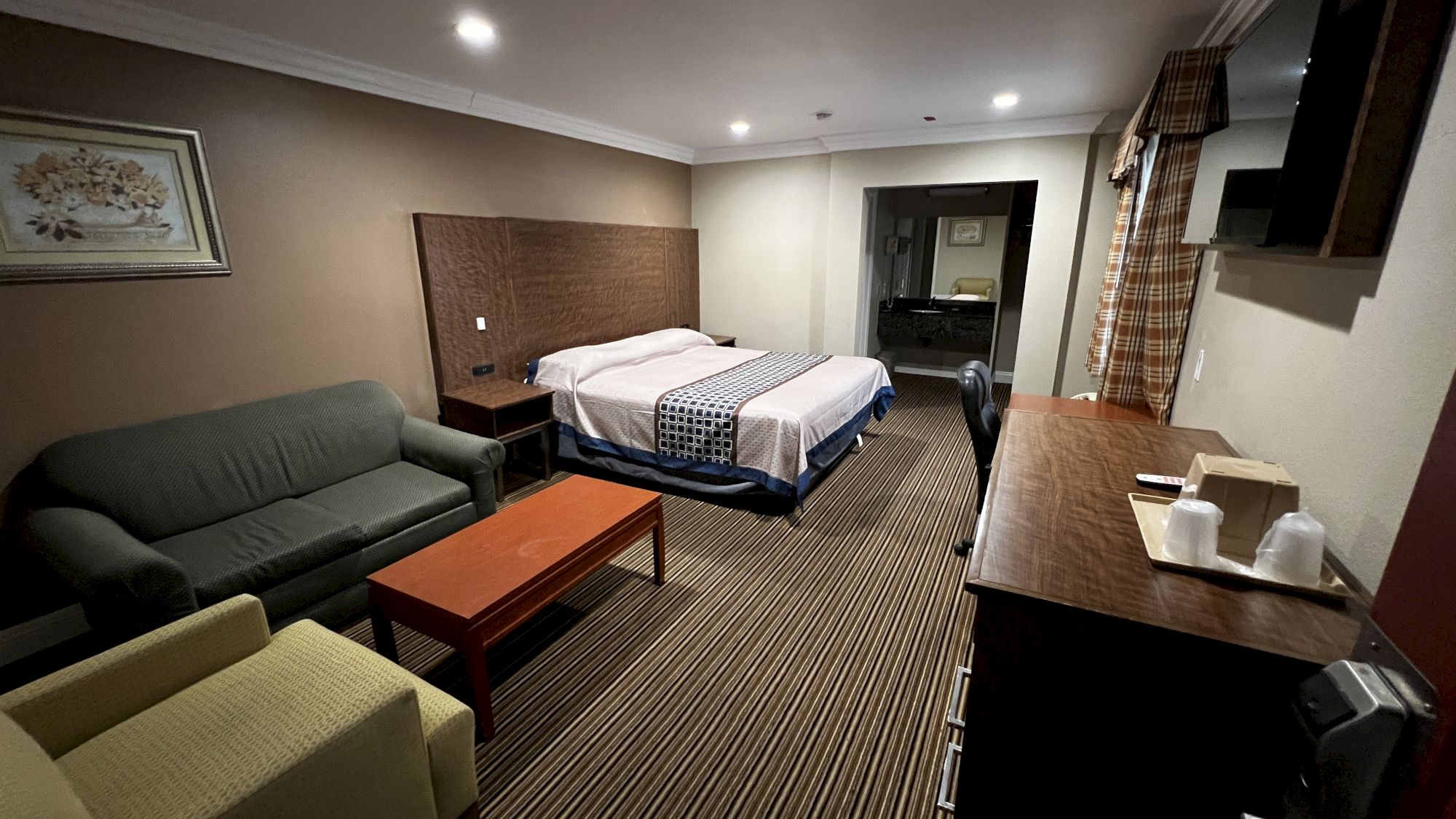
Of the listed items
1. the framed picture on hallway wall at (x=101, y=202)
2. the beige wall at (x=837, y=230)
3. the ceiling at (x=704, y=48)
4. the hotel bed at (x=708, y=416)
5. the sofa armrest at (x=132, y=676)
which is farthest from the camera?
the beige wall at (x=837, y=230)

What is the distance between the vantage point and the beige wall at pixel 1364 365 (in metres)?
0.94

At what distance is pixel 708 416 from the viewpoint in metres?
3.19

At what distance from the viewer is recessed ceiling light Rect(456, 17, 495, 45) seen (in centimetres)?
235

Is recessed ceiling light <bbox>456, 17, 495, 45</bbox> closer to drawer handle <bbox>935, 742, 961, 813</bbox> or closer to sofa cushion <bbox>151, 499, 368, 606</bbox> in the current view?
sofa cushion <bbox>151, 499, 368, 606</bbox>

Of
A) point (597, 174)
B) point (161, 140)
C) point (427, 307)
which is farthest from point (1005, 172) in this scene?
point (161, 140)

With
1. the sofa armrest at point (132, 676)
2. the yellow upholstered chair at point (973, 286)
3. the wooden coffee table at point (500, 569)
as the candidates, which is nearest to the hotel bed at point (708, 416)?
the wooden coffee table at point (500, 569)

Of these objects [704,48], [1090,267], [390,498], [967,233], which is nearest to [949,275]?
[967,233]

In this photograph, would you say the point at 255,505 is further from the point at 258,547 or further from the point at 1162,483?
the point at 1162,483

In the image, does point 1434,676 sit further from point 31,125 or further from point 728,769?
point 31,125

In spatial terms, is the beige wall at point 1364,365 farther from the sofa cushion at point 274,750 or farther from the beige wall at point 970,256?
the beige wall at point 970,256

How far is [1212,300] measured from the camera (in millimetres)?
2131

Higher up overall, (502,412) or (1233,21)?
(1233,21)

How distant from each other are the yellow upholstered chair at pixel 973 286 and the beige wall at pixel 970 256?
0.11 ft

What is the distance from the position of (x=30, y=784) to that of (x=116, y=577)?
1.08 metres
